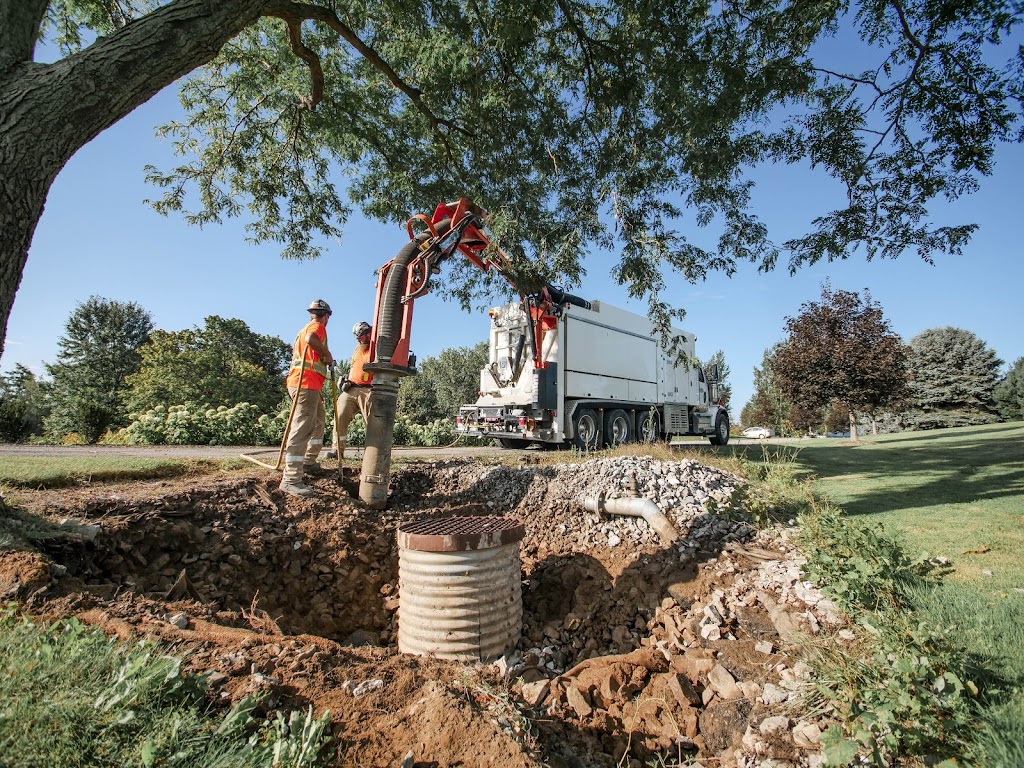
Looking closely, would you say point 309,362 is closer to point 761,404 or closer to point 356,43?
point 356,43

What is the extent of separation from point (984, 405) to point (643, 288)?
39.0 meters

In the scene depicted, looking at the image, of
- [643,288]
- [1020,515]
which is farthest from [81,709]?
[1020,515]

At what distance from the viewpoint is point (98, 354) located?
34.5 metres

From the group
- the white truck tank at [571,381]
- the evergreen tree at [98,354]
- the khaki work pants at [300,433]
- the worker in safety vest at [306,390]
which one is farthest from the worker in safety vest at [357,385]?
the evergreen tree at [98,354]

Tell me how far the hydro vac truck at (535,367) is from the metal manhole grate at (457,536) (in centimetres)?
174

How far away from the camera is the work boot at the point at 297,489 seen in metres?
5.33

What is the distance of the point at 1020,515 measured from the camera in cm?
456

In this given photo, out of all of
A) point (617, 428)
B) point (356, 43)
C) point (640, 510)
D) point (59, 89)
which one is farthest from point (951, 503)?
point (356, 43)

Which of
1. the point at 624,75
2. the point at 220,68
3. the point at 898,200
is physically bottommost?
the point at 898,200

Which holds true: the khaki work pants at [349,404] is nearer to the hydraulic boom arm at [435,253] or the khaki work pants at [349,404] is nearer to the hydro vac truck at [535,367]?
the hydro vac truck at [535,367]

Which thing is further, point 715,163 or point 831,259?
point 831,259

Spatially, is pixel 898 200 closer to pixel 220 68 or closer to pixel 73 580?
pixel 73 580

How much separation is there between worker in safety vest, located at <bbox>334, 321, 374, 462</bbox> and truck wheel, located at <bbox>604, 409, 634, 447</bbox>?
6.91m

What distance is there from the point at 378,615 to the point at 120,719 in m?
3.37
